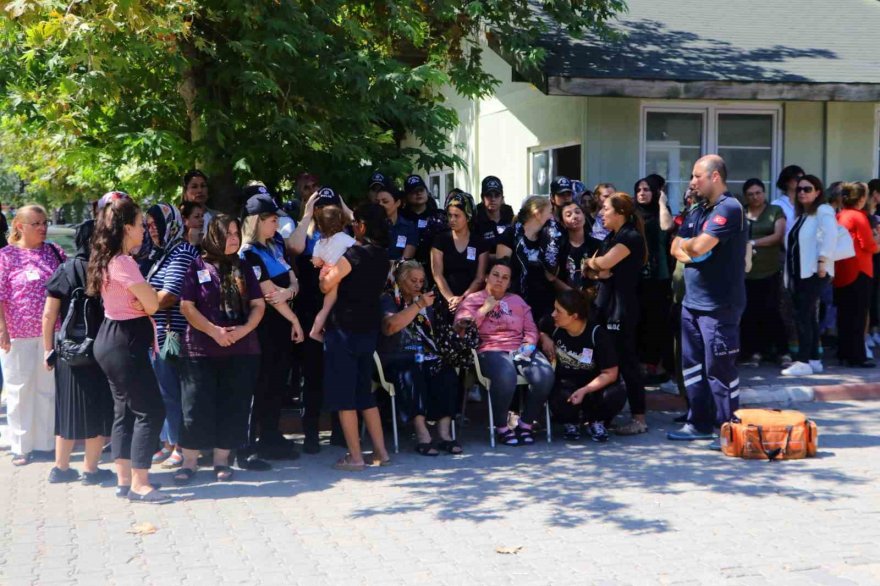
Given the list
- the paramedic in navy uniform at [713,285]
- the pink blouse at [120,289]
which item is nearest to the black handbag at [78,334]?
the pink blouse at [120,289]

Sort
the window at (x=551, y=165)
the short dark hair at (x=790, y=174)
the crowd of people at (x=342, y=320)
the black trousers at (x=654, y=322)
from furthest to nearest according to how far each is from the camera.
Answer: the window at (x=551, y=165), the short dark hair at (x=790, y=174), the black trousers at (x=654, y=322), the crowd of people at (x=342, y=320)

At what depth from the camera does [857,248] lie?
1035 cm

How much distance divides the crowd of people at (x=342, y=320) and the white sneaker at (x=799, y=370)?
1.73 meters

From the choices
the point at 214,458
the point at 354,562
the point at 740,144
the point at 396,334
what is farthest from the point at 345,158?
the point at 740,144

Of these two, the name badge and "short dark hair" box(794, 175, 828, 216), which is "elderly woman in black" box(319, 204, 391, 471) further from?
"short dark hair" box(794, 175, 828, 216)

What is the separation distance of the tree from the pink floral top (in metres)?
1.27

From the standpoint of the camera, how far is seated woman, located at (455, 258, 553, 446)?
7.86m

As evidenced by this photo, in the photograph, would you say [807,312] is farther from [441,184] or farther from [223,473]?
[441,184]

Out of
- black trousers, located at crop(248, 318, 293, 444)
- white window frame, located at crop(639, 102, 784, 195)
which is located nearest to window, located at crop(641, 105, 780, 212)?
white window frame, located at crop(639, 102, 784, 195)

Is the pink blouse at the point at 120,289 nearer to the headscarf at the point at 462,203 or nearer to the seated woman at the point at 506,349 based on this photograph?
the seated woman at the point at 506,349

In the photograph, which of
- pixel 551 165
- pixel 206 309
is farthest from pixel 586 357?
pixel 551 165

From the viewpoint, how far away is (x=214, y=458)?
701cm

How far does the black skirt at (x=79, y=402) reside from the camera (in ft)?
21.8

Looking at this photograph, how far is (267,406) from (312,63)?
9.79 feet
